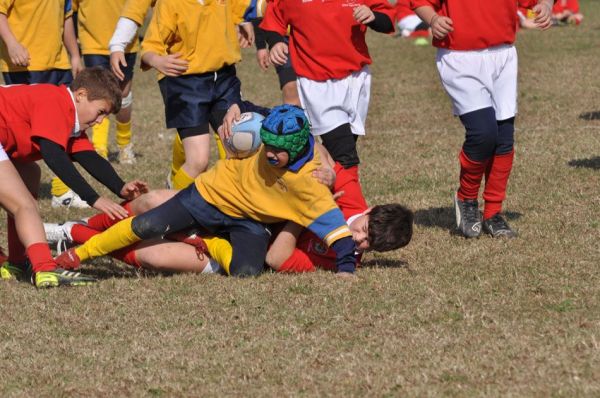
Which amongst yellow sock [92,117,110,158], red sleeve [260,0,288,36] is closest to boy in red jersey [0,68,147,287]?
red sleeve [260,0,288,36]

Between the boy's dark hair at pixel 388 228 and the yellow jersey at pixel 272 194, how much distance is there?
0.66 ft

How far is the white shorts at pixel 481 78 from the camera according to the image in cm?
757

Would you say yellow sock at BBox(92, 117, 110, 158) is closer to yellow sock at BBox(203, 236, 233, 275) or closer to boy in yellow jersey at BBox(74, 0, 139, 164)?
boy in yellow jersey at BBox(74, 0, 139, 164)

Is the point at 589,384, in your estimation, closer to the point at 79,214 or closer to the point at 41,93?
the point at 41,93

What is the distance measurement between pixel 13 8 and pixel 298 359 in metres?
5.01

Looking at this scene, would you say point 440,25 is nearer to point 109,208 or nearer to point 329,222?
point 329,222

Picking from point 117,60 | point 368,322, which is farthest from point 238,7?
point 368,322

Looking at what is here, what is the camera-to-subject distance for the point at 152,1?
28.4 ft

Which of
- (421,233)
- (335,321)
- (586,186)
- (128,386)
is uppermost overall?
(128,386)

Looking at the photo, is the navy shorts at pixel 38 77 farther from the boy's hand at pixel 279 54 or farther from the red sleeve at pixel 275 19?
the boy's hand at pixel 279 54

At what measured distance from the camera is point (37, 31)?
367 inches

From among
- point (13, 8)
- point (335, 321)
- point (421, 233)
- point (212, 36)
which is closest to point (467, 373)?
point (335, 321)

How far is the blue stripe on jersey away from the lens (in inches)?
259

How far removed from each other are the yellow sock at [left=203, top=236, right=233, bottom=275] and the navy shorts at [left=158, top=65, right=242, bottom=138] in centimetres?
119
